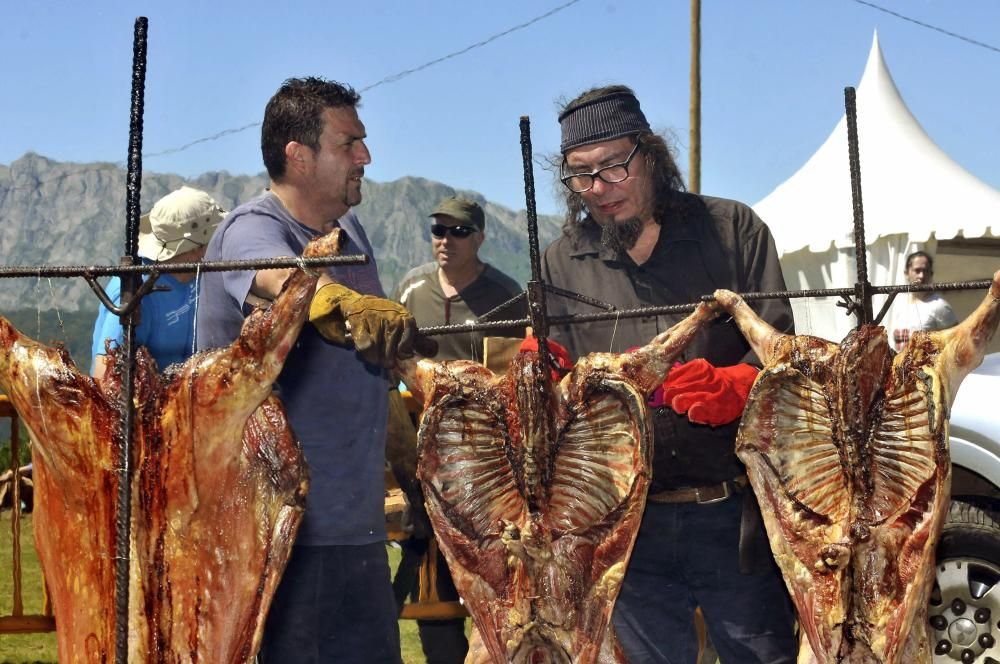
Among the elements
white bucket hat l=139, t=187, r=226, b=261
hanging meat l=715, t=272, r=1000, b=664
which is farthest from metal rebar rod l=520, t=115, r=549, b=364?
white bucket hat l=139, t=187, r=226, b=261

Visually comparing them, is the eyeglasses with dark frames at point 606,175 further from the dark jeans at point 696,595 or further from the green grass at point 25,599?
the green grass at point 25,599

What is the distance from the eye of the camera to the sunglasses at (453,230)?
656cm

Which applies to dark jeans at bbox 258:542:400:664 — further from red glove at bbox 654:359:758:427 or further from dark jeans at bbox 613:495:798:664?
red glove at bbox 654:359:758:427

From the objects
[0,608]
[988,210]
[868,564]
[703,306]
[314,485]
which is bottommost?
[0,608]

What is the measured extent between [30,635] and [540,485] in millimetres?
5337

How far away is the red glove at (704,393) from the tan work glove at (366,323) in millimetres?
828

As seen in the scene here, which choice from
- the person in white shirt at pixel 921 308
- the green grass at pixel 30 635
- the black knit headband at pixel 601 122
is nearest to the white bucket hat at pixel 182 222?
the green grass at pixel 30 635

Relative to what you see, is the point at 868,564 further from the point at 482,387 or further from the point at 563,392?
the point at 482,387

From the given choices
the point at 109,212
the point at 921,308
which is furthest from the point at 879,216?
the point at 109,212

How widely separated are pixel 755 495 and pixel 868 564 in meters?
0.41

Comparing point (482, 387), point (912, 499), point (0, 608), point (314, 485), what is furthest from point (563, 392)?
point (0, 608)

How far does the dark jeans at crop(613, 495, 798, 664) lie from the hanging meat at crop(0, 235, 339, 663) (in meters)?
1.32

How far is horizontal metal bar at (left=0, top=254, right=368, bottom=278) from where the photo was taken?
299 centimetres

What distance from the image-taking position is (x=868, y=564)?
3.40 metres
